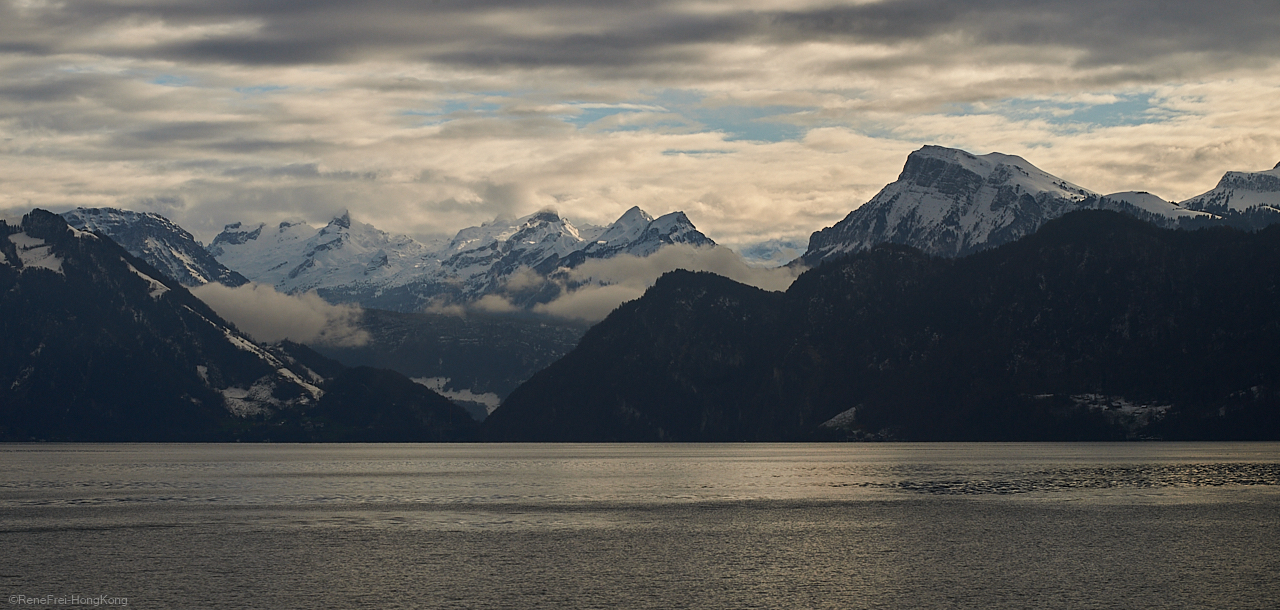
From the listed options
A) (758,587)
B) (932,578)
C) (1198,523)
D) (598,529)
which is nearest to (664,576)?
(758,587)

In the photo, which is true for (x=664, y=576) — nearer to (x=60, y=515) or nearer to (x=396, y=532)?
(x=396, y=532)

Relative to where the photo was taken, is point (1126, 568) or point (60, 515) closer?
point (1126, 568)

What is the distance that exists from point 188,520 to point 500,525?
43.0 meters

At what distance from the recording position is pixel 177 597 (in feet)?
347

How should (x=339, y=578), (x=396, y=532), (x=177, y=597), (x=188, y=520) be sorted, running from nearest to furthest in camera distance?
(x=177, y=597), (x=339, y=578), (x=396, y=532), (x=188, y=520)

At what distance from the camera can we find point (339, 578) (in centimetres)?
11662

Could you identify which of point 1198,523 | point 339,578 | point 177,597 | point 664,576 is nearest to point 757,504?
point 1198,523

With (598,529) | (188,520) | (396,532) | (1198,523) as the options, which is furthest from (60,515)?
(1198,523)

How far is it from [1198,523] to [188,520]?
131m

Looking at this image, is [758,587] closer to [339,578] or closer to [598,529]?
[339,578]

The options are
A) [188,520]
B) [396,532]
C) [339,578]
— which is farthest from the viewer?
[188,520]

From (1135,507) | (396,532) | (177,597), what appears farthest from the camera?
(1135,507)

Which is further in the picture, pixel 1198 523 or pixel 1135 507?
pixel 1135 507

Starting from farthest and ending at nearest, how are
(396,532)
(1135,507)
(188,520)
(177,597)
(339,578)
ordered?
(1135,507)
(188,520)
(396,532)
(339,578)
(177,597)
